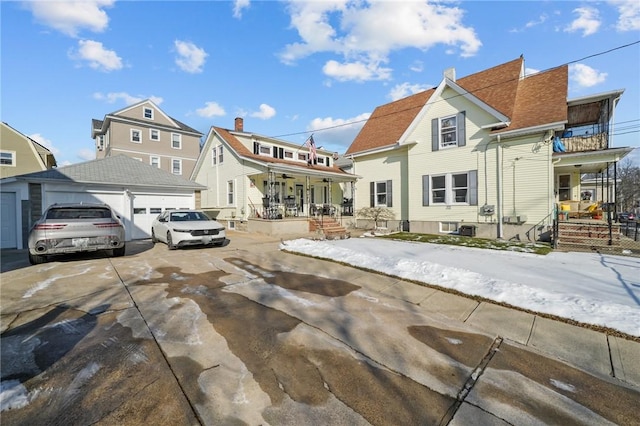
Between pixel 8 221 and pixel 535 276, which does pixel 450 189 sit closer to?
pixel 535 276

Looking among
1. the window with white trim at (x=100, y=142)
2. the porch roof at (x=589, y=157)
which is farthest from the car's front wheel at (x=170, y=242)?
the window with white trim at (x=100, y=142)

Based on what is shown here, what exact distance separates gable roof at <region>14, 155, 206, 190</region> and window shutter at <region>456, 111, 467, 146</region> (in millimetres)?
14310

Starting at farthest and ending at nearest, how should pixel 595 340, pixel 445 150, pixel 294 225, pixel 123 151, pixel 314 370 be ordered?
1. pixel 123 151
2. pixel 294 225
3. pixel 445 150
4. pixel 595 340
5. pixel 314 370

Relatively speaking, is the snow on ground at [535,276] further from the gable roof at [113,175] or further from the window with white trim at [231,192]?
the window with white trim at [231,192]

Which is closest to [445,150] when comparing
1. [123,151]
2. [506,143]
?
[506,143]

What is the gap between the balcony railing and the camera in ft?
36.7

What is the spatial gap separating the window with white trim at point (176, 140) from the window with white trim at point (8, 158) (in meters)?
11.5

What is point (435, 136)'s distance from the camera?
47.2 feet

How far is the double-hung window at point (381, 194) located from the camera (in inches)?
660

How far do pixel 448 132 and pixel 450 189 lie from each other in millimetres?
2956

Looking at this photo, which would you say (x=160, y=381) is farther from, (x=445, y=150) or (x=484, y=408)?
(x=445, y=150)

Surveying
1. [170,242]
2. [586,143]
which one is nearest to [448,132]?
[586,143]

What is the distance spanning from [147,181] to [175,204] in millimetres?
1844

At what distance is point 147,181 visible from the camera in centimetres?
1421
